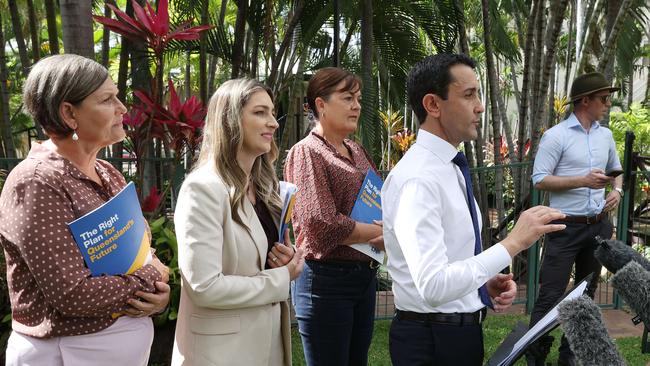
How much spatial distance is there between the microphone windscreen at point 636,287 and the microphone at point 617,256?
309 millimetres

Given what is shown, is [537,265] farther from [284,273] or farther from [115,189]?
[115,189]

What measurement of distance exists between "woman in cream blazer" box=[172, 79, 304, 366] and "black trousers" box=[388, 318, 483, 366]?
0.51 metres

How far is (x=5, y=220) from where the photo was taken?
1.96 metres

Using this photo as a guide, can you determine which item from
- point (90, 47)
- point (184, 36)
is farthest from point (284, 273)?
point (90, 47)

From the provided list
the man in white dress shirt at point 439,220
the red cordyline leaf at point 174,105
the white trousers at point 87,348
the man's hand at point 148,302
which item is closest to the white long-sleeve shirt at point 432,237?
the man in white dress shirt at point 439,220

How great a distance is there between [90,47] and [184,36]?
715 millimetres

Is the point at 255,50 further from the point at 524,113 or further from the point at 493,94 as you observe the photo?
the point at 524,113

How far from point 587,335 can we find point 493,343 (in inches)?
164

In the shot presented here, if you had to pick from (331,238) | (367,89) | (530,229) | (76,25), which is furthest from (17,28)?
(530,229)

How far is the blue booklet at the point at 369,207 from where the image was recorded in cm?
323

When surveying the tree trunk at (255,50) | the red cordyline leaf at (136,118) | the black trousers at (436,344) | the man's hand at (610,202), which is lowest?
the man's hand at (610,202)

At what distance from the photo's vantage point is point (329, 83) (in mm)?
3420

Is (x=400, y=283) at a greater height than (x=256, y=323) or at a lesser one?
greater

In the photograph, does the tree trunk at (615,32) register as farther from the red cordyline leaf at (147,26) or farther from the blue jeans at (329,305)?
the red cordyline leaf at (147,26)
